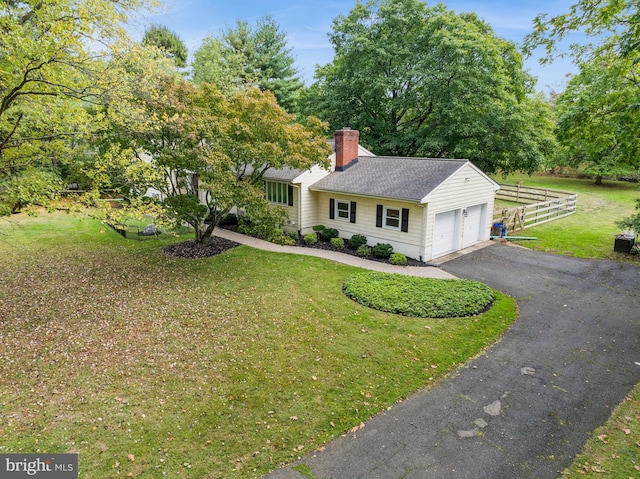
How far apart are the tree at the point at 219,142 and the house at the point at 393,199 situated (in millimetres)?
3437

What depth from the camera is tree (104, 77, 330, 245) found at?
1361 cm

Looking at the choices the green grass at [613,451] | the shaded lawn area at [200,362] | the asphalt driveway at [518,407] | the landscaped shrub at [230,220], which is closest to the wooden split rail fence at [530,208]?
the asphalt driveway at [518,407]

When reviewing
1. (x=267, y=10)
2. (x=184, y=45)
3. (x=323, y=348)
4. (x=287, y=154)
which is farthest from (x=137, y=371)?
(x=184, y=45)

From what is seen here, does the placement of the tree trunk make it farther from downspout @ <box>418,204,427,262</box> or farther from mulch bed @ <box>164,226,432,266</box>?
downspout @ <box>418,204,427,262</box>

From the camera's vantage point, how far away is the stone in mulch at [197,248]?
1681cm

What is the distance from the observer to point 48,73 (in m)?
8.80

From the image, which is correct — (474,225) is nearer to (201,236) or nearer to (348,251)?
(348,251)

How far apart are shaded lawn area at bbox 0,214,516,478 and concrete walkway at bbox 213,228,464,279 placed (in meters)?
1.49

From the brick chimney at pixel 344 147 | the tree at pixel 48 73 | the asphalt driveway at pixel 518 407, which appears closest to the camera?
the asphalt driveway at pixel 518 407

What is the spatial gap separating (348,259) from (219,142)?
6.79 m

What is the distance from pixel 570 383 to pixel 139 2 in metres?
12.6

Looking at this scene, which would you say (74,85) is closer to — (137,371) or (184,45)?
(137,371)

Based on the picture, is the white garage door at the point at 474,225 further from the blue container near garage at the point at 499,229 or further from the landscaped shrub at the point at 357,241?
the landscaped shrub at the point at 357,241

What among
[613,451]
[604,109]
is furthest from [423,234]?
[613,451]
